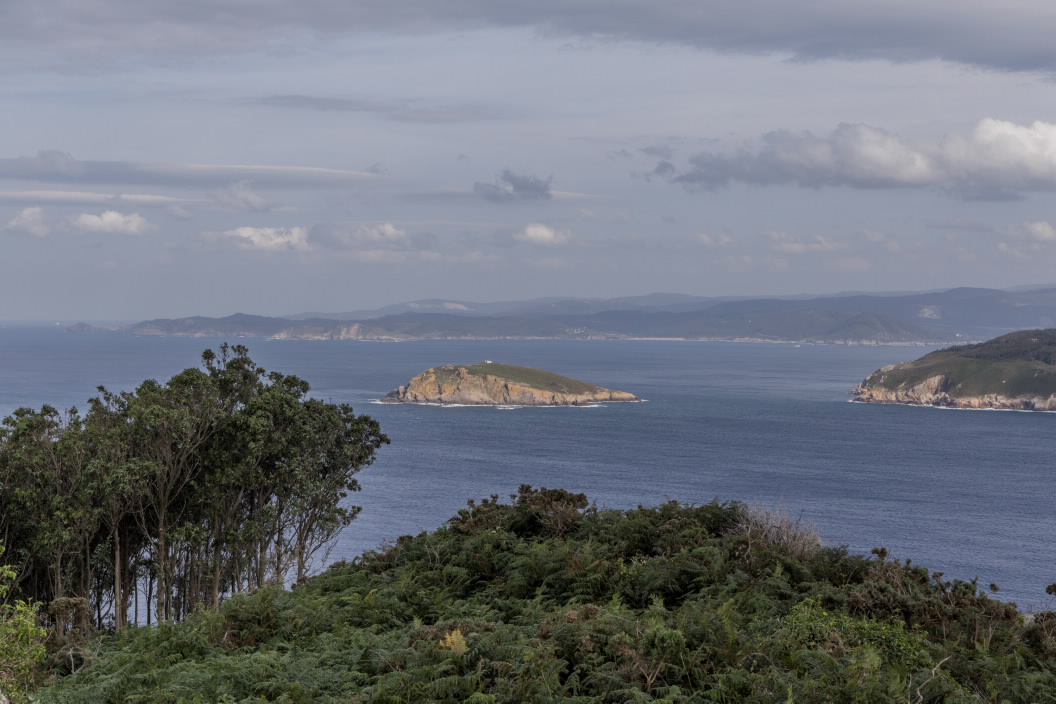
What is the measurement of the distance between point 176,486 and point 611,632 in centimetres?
2158

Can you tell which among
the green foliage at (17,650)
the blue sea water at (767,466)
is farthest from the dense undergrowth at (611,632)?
the blue sea water at (767,466)

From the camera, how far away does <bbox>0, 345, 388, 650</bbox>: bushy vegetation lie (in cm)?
2614

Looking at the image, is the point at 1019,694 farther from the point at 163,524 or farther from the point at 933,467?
the point at 933,467

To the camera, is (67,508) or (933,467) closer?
(67,508)

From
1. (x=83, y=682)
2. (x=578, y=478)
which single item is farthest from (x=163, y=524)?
(x=578, y=478)

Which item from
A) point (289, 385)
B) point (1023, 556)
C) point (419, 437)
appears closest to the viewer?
point (289, 385)

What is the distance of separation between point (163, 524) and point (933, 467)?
110m

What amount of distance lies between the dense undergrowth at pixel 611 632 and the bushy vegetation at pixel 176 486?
1018 cm

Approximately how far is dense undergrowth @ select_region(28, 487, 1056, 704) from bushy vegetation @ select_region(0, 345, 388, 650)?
10183mm

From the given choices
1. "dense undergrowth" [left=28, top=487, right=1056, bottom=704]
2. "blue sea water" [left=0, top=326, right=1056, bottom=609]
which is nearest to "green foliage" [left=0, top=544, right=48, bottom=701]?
"dense undergrowth" [left=28, top=487, right=1056, bottom=704]

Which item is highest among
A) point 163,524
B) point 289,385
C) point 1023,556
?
point 289,385

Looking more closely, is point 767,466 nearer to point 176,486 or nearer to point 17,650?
point 176,486

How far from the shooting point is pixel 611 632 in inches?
477

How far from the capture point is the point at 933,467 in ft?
389
